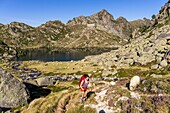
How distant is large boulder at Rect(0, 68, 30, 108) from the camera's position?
56500mm

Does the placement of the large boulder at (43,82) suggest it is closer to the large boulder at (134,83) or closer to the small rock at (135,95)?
the large boulder at (134,83)

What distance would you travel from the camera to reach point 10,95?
57.1 metres

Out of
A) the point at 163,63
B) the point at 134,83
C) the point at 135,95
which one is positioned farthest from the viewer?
the point at 163,63

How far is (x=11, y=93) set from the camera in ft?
188

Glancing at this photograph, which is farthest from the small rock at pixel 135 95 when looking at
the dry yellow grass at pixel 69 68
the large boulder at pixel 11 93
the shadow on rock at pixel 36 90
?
the dry yellow grass at pixel 69 68

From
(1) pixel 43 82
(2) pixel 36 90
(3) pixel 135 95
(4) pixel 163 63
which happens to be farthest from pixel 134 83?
(4) pixel 163 63

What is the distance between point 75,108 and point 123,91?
24.3ft

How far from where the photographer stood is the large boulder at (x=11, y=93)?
56.5 metres

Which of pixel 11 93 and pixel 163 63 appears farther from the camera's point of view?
pixel 163 63

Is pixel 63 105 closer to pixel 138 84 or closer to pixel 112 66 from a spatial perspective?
pixel 138 84

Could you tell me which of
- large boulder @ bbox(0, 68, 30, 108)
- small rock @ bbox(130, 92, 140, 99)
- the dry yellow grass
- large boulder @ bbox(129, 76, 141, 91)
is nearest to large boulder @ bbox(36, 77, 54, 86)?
large boulder @ bbox(0, 68, 30, 108)

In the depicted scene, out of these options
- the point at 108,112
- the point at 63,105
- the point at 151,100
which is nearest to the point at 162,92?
the point at 151,100

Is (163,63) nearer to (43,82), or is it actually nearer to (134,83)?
Result: (43,82)

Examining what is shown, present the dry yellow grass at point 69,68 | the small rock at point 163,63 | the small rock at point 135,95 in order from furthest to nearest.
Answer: the dry yellow grass at point 69,68, the small rock at point 163,63, the small rock at point 135,95
